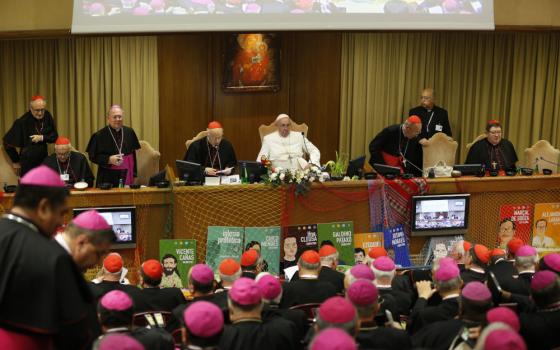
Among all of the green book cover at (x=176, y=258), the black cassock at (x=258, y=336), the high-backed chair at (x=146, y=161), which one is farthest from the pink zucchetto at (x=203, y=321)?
the high-backed chair at (x=146, y=161)

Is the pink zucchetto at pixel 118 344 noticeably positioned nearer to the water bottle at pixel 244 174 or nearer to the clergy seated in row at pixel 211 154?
the water bottle at pixel 244 174

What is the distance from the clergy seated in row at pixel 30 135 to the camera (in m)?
9.27

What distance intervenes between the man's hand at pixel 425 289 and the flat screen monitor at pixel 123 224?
277cm

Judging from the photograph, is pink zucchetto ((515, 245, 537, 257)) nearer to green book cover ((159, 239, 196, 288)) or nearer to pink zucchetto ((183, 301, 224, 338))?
pink zucchetto ((183, 301, 224, 338))

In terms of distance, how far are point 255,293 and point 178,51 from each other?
7.35 meters

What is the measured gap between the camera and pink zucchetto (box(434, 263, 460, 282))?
4672mm

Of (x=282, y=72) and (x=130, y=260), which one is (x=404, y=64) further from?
(x=130, y=260)

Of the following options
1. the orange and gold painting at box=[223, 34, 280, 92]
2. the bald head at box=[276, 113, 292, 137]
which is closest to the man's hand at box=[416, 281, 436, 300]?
the bald head at box=[276, 113, 292, 137]

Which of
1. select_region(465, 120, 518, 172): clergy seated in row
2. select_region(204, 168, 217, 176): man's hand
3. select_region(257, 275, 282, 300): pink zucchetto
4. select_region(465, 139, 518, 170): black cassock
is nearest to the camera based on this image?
select_region(257, 275, 282, 300): pink zucchetto

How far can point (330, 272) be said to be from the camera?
5.62 m

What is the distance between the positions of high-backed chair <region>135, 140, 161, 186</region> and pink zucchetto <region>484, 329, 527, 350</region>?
251 inches

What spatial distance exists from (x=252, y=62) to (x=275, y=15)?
93.0 inches

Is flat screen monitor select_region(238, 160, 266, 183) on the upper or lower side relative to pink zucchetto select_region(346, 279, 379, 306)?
upper

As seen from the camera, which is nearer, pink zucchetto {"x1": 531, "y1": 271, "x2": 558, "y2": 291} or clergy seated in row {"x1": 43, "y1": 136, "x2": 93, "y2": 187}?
pink zucchetto {"x1": 531, "y1": 271, "x2": 558, "y2": 291}
